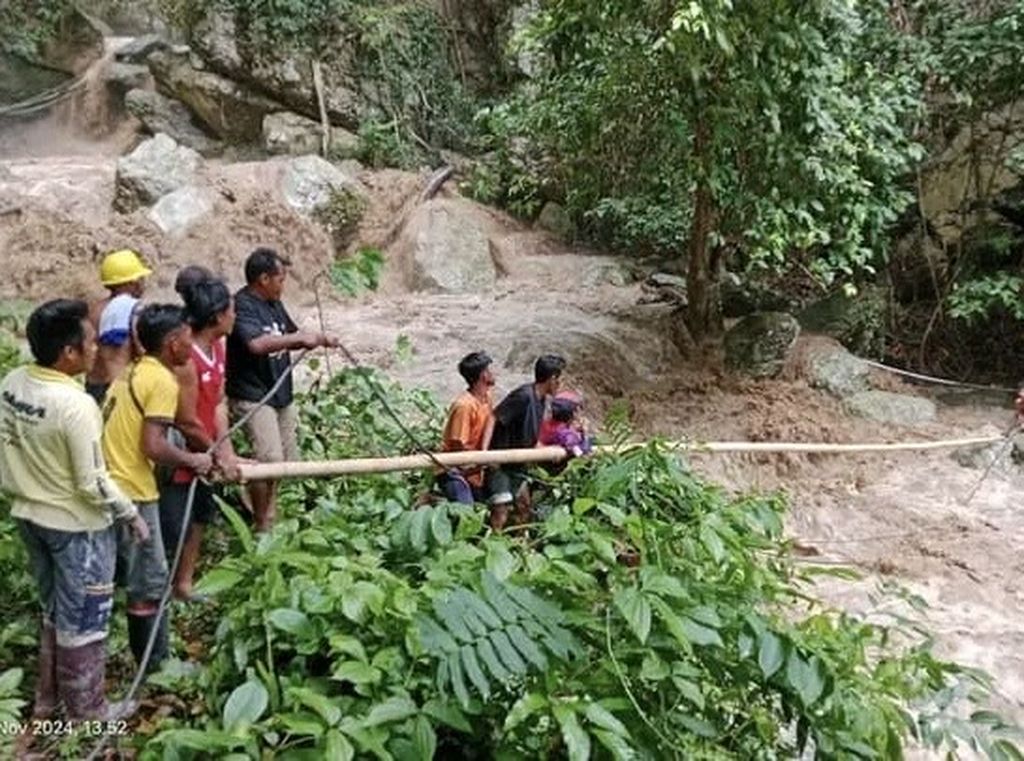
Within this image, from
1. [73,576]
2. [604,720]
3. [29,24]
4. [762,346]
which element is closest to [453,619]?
[604,720]

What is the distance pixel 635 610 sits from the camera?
2.66 m

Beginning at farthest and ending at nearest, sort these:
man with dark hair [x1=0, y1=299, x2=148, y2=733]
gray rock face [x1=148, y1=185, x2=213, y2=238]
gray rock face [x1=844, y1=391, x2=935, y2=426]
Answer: gray rock face [x1=148, y1=185, x2=213, y2=238] < gray rock face [x1=844, y1=391, x2=935, y2=426] < man with dark hair [x1=0, y1=299, x2=148, y2=733]

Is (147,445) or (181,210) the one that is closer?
(147,445)

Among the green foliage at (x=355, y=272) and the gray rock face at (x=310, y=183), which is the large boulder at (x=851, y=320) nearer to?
the green foliage at (x=355, y=272)

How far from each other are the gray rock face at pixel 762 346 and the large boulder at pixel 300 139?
281 inches

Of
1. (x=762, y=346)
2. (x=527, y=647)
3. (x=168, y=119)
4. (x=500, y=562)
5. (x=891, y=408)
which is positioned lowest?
(x=891, y=408)

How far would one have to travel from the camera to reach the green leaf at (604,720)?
2.51 meters

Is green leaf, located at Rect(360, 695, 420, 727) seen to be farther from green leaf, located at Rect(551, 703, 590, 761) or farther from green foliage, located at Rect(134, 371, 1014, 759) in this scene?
green leaf, located at Rect(551, 703, 590, 761)

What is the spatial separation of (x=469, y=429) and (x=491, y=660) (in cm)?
220

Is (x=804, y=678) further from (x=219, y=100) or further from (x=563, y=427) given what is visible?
(x=219, y=100)

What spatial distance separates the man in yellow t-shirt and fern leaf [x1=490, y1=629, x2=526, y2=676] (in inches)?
56.2

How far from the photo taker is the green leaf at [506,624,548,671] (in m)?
2.57

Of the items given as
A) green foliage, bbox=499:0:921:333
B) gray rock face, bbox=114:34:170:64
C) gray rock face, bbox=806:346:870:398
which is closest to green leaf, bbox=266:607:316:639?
green foliage, bbox=499:0:921:333

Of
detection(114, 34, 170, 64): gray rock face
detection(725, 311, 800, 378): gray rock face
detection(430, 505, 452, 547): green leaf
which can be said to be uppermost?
detection(114, 34, 170, 64): gray rock face
